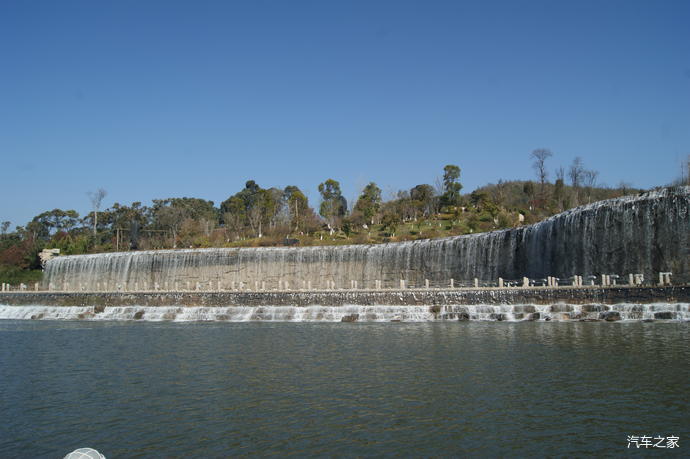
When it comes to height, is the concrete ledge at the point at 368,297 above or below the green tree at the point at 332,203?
below

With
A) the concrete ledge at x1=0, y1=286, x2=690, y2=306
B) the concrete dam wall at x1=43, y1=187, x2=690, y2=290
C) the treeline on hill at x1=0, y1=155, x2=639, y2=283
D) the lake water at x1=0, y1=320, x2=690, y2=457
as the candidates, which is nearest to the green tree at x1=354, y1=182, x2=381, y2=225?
the treeline on hill at x1=0, y1=155, x2=639, y2=283

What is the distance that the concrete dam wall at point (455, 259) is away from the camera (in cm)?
3394

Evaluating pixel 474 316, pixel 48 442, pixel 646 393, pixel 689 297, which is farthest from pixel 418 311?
pixel 48 442

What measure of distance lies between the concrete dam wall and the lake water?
950 centimetres

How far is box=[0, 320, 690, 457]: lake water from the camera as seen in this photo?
1142cm

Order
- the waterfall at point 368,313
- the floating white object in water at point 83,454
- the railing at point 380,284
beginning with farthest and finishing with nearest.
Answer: the railing at point 380,284
the waterfall at point 368,313
the floating white object in water at point 83,454

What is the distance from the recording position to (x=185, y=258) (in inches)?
2372

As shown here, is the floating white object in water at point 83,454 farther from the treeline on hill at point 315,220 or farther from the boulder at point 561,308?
the treeline on hill at point 315,220

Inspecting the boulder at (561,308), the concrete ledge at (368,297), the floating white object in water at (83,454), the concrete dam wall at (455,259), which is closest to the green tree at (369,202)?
the concrete dam wall at (455,259)

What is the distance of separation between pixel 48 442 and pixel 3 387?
6.56 meters

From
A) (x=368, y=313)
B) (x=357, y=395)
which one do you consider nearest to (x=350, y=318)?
(x=368, y=313)

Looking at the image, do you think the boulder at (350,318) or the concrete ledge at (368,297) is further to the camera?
the boulder at (350,318)

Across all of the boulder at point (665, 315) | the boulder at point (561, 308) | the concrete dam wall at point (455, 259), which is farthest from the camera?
the concrete dam wall at point (455, 259)

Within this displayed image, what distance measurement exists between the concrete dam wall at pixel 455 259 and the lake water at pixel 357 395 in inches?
374
